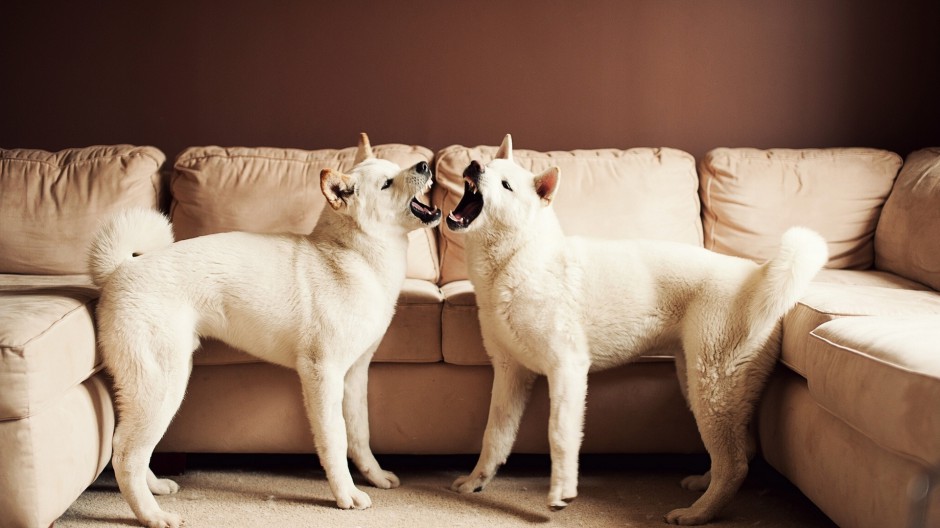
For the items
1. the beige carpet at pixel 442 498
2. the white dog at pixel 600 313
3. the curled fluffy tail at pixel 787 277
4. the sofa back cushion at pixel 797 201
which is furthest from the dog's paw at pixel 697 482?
the sofa back cushion at pixel 797 201

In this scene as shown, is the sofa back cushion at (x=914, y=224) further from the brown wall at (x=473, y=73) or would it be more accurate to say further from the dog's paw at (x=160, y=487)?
the dog's paw at (x=160, y=487)

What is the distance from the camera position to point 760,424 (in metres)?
2.36

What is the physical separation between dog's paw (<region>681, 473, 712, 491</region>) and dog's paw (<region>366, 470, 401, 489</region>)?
2.99 ft

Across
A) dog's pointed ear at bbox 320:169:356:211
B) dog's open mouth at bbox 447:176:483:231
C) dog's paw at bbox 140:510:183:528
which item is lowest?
dog's paw at bbox 140:510:183:528

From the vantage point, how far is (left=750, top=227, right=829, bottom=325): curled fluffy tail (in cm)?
215

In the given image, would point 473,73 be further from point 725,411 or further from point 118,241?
point 725,411

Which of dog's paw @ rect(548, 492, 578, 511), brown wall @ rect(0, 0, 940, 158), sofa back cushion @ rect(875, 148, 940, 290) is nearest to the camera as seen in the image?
dog's paw @ rect(548, 492, 578, 511)

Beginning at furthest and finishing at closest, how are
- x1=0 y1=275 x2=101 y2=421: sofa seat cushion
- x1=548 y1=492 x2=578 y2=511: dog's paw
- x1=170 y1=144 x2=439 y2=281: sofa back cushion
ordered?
x1=170 y1=144 x2=439 y2=281: sofa back cushion < x1=548 y1=492 x2=578 y2=511: dog's paw < x1=0 y1=275 x2=101 y2=421: sofa seat cushion

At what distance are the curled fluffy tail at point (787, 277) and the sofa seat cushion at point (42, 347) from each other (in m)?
1.80

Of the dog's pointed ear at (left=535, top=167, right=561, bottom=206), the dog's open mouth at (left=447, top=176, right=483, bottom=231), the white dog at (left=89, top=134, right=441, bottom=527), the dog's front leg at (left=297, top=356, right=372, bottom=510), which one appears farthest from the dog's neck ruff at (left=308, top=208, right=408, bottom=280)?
the dog's pointed ear at (left=535, top=167, right=561, bottom=206)

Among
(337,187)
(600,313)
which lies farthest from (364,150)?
(600,313)

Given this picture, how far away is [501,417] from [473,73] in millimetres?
1781

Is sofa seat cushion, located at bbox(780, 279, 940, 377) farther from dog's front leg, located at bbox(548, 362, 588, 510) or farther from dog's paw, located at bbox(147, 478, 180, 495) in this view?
dog's paw, located at bbox(147, 478, 180, 495)

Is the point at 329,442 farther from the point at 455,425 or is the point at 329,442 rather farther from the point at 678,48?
the point at 678,48
